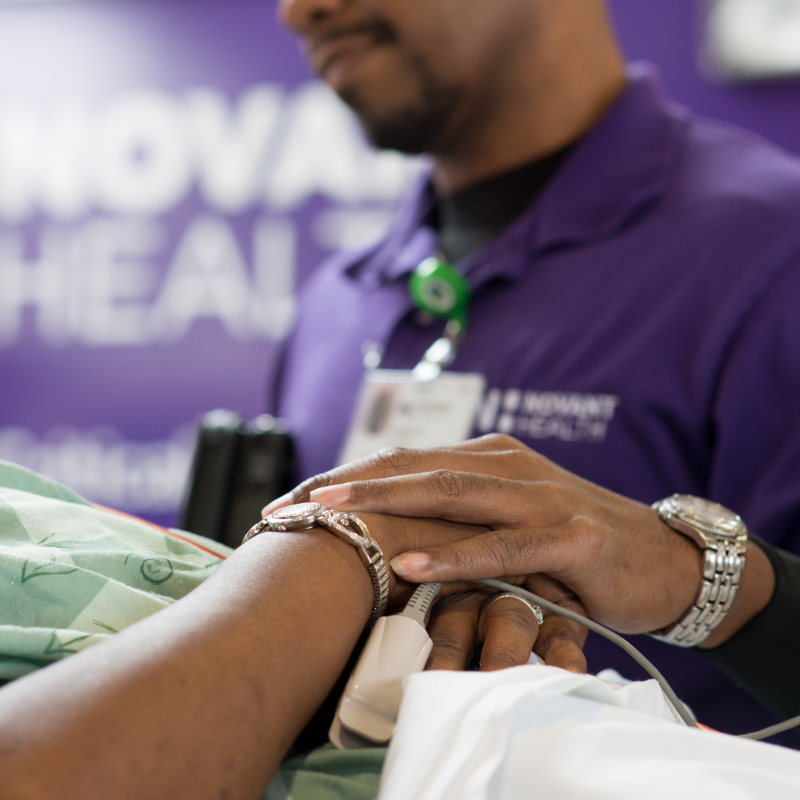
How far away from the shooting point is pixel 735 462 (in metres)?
0.85

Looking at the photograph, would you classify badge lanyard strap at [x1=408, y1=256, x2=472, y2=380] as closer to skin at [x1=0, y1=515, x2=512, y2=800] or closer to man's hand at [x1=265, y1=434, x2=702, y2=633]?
man's hand at [x1=265, y1=434, x2=702, y2=633]

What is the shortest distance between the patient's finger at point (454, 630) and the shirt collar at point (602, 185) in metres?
0.60

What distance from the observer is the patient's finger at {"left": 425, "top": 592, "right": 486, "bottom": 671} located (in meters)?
0.48

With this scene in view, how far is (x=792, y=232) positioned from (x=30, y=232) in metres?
2.33

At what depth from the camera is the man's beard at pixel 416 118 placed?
46.9 inches

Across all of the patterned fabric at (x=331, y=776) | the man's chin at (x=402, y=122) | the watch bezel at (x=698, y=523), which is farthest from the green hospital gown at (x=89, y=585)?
the man's chin at (x=402, y=122)

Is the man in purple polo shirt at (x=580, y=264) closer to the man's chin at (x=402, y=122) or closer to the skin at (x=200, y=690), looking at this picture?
the man's chin at (x=402, y=122)

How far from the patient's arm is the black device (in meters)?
0.68

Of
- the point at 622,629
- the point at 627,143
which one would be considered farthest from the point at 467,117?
the point at 622,629

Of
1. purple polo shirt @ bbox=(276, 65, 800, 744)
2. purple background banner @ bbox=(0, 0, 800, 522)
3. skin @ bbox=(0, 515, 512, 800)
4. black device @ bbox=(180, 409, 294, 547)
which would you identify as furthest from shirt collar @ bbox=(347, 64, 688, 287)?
purple background banner @ bbox=(0, 0, 800, 522)

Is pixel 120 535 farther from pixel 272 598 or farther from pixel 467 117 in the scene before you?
pixel 467 117

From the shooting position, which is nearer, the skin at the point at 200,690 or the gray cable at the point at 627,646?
the skin at the point at 200,690

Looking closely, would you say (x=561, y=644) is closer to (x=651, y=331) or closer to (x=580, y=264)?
(x=651, y=331)

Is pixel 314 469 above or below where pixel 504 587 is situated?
below
